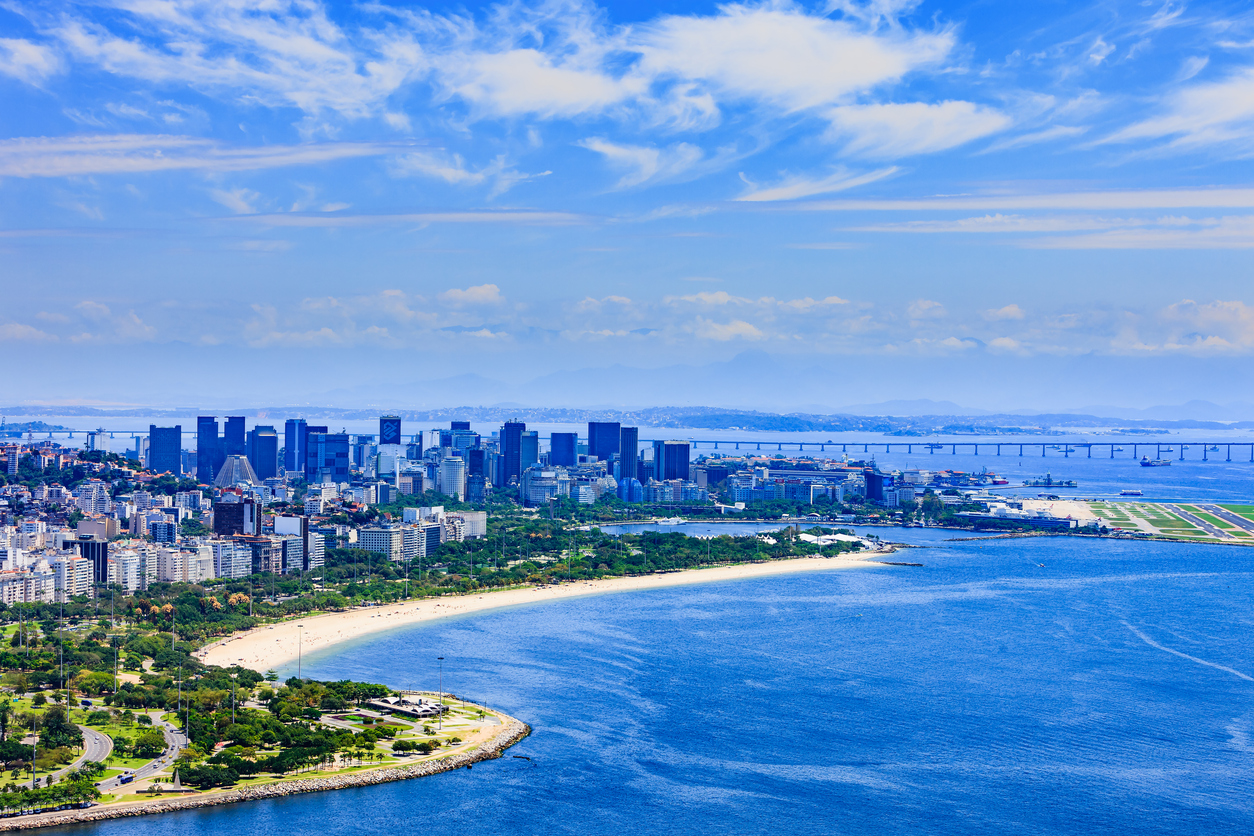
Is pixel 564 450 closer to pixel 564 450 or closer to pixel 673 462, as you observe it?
pixel 564 450

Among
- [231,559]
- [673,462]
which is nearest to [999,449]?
[673,462]

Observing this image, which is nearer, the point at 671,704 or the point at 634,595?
the point at 671,704

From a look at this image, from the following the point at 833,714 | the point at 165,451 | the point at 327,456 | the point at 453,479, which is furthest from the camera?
the point at 327,456

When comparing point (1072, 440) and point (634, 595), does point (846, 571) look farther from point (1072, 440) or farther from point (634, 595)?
point (1072, 440)

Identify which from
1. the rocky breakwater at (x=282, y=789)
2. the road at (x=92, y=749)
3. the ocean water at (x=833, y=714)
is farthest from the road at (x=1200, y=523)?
the road at (x=92, y=749)

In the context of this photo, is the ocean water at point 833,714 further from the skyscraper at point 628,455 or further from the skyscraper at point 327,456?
the skyscraper at point 327,456

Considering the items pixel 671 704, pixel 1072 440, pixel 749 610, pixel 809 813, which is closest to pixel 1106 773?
pixel 809 813
